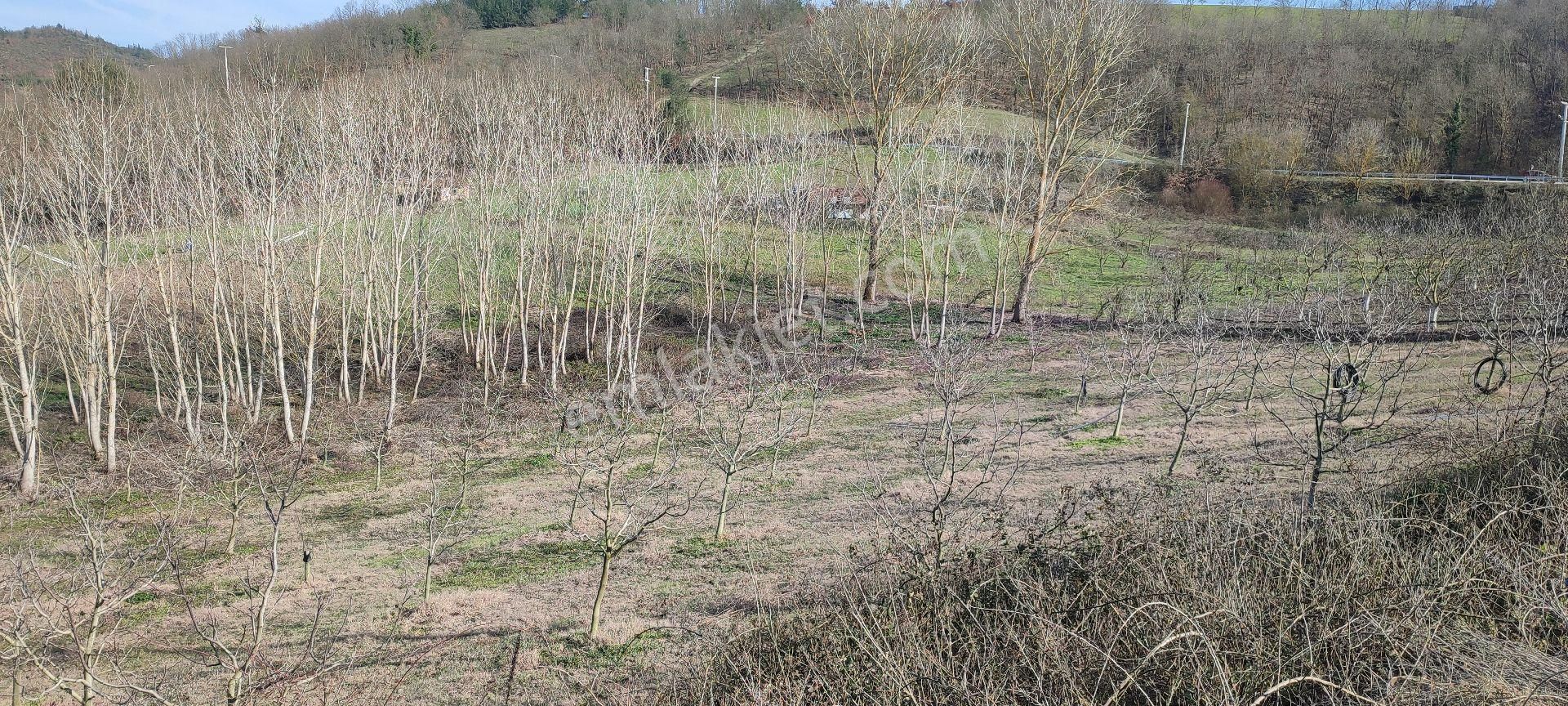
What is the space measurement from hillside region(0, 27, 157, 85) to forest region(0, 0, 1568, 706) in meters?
7.92

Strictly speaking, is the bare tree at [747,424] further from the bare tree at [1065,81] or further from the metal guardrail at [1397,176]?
the metal guardrail at [1397,176]

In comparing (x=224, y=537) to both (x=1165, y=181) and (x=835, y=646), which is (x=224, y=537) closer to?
(x=835, y=646)

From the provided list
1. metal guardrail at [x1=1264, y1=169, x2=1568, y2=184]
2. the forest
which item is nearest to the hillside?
the forest

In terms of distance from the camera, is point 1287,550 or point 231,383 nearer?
point 1287,550

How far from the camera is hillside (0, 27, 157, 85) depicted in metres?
51.6

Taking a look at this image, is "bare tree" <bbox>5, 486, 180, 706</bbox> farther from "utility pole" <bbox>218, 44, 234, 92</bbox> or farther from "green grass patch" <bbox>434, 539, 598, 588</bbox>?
"utility pole" <bbox>218, 44, 234, 92</bbox>

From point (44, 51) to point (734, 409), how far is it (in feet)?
224

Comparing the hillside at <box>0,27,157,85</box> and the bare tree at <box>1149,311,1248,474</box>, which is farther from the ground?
the hillside at <box>0,27,157,85</box>

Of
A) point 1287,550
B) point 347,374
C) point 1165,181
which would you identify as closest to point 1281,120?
point 1165,181

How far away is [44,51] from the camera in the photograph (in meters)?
65.9

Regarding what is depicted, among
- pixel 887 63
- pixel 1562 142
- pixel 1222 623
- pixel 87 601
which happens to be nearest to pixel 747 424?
pixel 87 601

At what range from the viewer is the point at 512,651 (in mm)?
13938

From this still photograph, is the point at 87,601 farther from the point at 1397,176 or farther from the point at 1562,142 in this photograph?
the point at 1562,142

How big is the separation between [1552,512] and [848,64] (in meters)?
34.9
